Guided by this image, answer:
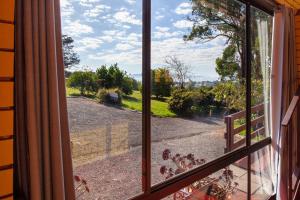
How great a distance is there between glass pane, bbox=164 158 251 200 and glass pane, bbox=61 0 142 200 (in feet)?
1.85

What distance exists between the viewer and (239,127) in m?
2.80

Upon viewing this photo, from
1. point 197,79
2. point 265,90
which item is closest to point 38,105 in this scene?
point 197,79

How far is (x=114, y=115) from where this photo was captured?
1.61 meters

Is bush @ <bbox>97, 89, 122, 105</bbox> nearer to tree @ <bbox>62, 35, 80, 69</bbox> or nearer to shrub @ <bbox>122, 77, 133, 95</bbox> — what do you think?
shrub @ <bbox>122, 77, 133, 95</bbox>

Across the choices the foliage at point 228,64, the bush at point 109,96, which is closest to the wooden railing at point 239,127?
the foliage at point 228,64

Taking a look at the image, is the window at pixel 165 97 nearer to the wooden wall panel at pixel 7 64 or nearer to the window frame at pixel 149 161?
the window frame at pixel 149 161

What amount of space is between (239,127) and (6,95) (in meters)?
2.36

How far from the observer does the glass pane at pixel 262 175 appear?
3021 mm

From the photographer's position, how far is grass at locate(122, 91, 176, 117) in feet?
5.42

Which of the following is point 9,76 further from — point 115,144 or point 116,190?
point 116,190

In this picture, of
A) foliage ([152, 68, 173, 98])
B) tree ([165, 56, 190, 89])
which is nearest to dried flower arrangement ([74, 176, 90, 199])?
foliage ([152, 68, 173, 98])

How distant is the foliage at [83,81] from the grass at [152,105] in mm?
231

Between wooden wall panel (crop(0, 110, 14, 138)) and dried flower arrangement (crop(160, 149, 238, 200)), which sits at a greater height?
wooden wall panel (crop(0, 110, 14, 138))

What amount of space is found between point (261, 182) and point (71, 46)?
2.67m
